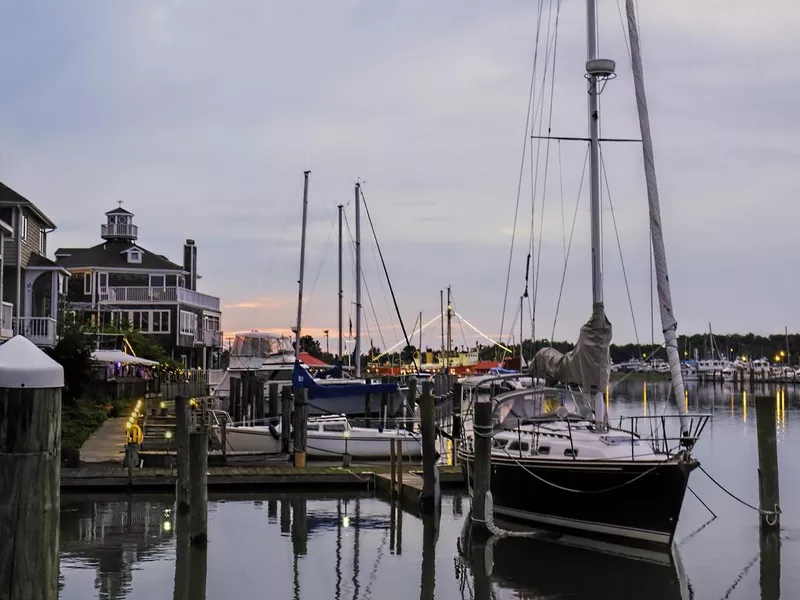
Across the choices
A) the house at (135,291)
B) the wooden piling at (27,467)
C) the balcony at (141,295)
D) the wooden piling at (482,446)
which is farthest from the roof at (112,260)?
the wooden piling at (27,467)

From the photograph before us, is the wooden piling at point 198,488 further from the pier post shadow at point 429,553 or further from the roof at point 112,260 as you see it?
the roof at point 112,260

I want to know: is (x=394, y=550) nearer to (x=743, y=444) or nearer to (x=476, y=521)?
(x=476, y=521)

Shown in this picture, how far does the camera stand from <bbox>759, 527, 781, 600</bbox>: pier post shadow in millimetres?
17547

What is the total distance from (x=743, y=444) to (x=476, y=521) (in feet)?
106

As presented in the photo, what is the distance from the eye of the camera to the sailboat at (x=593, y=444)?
19000 millimetres

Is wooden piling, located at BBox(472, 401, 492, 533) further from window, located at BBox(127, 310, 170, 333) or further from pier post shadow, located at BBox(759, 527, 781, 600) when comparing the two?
window, located at BBox(127, 310, 170, 333)

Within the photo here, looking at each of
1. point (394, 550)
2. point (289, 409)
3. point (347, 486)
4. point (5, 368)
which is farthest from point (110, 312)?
point (5, 368)

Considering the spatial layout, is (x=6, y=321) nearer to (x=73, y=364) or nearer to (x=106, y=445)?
(x=73, y=364)

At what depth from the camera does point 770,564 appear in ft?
63.8

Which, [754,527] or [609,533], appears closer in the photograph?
[609,533]

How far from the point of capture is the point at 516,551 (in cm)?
1975

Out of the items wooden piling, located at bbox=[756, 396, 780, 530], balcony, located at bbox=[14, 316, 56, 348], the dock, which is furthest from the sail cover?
balcony, located at bbox=[14, 316, 56, 348]

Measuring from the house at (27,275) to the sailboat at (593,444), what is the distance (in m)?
19.5

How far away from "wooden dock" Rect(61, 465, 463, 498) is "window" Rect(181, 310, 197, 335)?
42.9 metres
